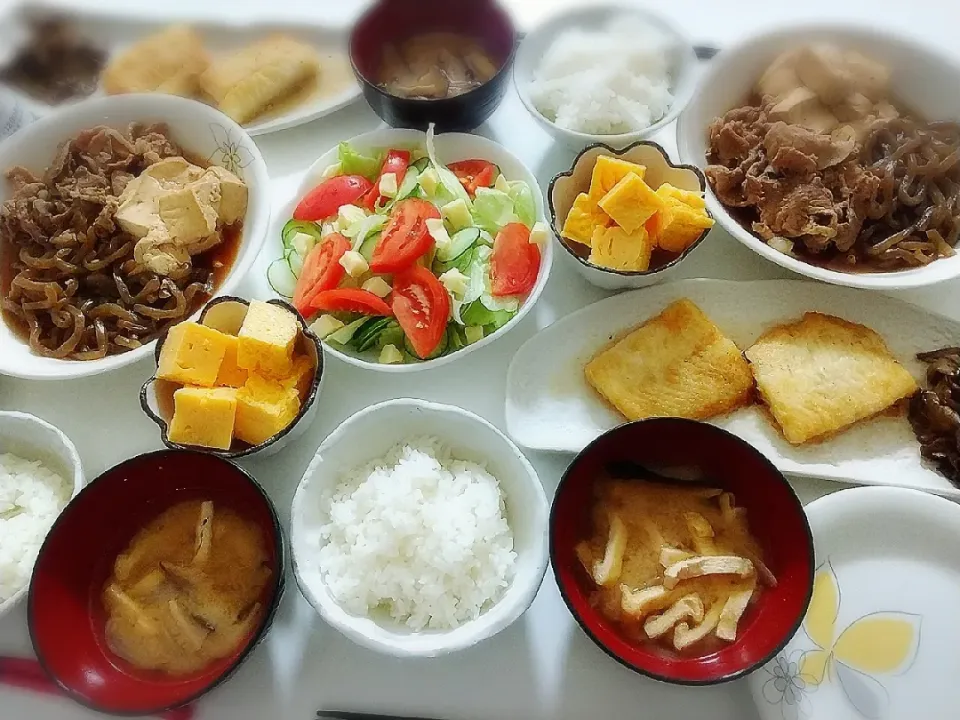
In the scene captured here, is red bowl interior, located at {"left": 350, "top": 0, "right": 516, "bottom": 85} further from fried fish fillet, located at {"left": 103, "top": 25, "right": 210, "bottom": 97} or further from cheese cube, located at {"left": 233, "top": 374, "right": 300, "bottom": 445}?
A: cheese cube, located at {"left": 233, "top": 374, "right": 300, "bottom": 445}

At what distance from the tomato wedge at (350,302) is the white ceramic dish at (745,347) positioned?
0.31 meters

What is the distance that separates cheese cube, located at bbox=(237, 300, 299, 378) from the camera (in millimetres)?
1484

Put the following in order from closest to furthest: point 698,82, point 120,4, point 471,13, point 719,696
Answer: point 719,696, point 698,82, point 471,13, point 120,4

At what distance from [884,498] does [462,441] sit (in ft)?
2.60

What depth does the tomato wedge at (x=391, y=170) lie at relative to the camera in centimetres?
181

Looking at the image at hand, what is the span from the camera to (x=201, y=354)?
1478 millimetres

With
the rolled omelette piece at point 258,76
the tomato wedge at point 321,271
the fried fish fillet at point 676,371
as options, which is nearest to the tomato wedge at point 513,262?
the fried fish fillet at point 676,371

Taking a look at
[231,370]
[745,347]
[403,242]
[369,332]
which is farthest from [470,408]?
[745,347]

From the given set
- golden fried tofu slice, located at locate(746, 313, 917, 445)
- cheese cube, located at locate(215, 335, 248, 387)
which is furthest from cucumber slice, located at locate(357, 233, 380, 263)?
golden fried tofu slice, located at locate(746, 313, 917, 445)

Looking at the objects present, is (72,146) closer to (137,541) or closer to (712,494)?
(137,541)

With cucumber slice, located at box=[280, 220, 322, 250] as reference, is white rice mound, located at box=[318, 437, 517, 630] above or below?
below

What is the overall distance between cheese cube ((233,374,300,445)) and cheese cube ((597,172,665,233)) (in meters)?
0.74

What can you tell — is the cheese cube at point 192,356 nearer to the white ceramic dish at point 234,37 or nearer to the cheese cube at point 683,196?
the white ceramic dish at point 234,37

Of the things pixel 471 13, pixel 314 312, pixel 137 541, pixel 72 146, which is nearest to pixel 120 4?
pixel 72 146
